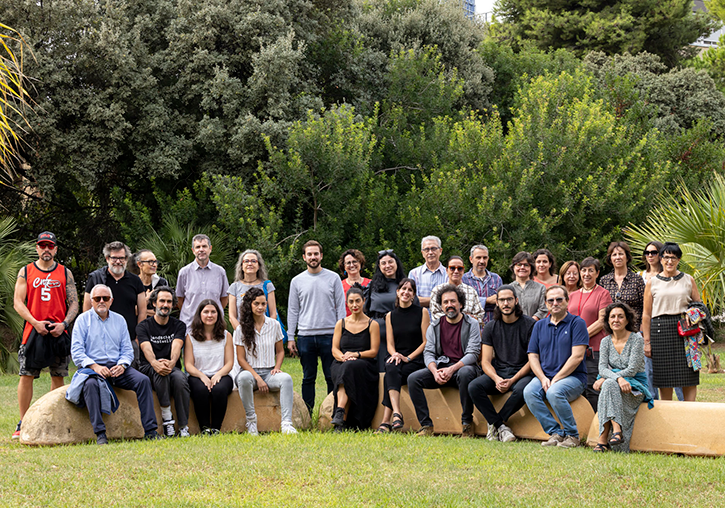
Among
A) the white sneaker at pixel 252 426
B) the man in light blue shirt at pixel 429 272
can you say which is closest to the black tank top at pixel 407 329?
the man in light blue shirt at pixel 429 272

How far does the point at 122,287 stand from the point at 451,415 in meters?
3.95

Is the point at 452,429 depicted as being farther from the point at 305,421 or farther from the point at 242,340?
the point at 242,340

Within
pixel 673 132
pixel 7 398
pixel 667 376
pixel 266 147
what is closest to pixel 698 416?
pixel 667 376

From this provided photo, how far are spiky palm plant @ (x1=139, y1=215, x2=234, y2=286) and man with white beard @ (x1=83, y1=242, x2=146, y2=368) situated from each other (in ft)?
23.0

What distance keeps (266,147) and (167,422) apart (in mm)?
9501

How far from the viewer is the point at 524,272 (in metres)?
8.44

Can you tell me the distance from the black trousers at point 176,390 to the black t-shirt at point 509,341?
3.24m

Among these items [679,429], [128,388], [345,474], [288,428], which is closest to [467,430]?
[288,428]

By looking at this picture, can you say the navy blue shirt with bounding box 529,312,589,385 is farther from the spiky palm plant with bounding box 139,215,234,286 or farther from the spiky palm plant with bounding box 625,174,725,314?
the spiky palm plant with bounding box 139,215,234,286

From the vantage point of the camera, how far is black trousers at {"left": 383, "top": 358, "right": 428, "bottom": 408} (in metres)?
8.16

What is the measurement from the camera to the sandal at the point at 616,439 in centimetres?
678

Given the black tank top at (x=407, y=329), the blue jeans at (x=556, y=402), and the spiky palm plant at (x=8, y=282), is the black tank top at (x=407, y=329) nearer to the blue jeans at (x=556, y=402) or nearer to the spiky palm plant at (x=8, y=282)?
Answer: the blue jeans at (x=556, y=402)

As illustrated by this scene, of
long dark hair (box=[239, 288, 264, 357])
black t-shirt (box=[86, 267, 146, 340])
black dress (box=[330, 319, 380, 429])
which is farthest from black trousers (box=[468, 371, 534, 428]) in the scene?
black t-shirt (box=[86, 267, 146, 340])

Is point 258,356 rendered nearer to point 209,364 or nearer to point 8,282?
point 209,364
